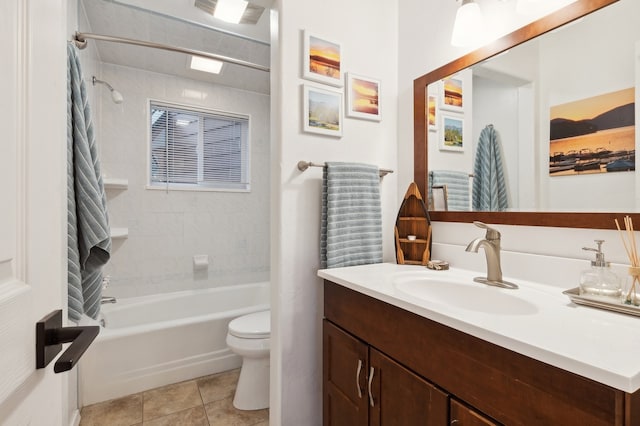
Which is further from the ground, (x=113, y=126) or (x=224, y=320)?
(x=113, y=126)

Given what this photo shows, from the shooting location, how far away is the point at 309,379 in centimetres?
148

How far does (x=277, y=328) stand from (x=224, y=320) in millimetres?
1067

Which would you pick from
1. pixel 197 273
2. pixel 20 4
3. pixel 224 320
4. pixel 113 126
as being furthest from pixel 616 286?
pixel 113 126

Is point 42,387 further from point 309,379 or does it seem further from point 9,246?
point 309,379

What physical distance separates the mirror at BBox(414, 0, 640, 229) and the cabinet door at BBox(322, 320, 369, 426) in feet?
2.45

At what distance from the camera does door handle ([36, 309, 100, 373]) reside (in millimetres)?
444

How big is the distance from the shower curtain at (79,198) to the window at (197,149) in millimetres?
1693

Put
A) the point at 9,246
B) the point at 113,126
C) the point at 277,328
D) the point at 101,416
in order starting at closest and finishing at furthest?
the point at 9,246 → the point at 277,328 → the point at 101,416 → the point at 113,126

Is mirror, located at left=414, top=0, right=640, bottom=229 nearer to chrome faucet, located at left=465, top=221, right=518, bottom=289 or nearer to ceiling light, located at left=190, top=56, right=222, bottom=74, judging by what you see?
chrome faucet, located at left=465, top=221, right=518, bottom=289

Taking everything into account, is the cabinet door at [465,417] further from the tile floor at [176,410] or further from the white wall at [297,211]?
the tile floor at [176,410]

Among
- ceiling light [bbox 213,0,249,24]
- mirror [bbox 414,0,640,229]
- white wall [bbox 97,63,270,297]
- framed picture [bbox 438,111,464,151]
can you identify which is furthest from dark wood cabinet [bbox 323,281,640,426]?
white wall [bbox 97,63,270,297]

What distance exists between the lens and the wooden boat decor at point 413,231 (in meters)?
1.47

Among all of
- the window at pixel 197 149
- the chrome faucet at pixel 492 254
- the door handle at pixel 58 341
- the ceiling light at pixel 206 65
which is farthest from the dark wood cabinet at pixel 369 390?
the ceiling light at pixel 206 65

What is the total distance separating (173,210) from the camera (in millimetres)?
2838
